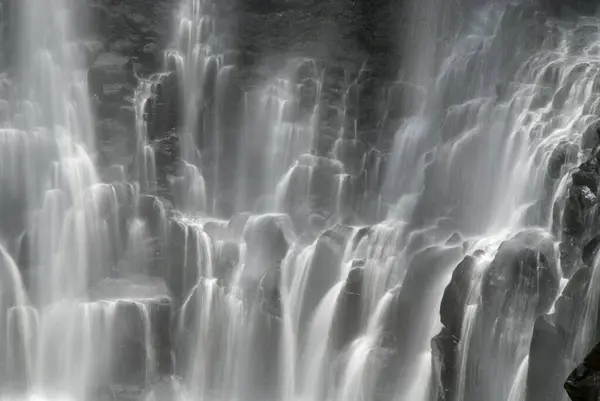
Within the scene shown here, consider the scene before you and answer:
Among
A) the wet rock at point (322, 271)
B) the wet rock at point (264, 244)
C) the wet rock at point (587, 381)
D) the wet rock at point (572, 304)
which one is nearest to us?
the wet rock at point (587, 381)

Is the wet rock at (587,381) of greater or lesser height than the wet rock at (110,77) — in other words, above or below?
below

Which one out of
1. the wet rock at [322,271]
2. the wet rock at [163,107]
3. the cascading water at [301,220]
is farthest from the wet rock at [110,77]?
the wet rock at [322,271]

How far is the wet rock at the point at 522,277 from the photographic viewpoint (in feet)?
77.5

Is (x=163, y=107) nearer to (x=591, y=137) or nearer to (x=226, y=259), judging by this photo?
(x=226, y=259)

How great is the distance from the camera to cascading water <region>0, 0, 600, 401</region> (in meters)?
25.0

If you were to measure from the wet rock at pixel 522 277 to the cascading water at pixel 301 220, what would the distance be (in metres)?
0.06

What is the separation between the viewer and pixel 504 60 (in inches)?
1565

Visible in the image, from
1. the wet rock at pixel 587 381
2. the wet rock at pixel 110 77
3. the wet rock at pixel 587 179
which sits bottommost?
the wet rock at pixel 587 381

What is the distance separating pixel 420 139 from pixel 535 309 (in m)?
17.7

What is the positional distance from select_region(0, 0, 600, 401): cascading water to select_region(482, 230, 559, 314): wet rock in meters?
0.06

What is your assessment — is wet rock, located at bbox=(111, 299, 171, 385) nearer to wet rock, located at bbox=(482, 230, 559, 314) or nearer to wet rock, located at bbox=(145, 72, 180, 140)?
wet rock, located at bbox=(145, 72, 180, 140)

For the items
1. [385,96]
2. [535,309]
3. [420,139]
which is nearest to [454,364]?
[535,309]

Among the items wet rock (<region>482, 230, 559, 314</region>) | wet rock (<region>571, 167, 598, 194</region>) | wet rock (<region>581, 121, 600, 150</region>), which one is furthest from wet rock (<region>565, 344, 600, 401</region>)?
wet rock (<region>581, 121, 600, 150</region>)

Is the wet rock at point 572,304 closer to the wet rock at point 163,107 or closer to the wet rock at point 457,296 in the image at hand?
the wet rock at point 457,296
